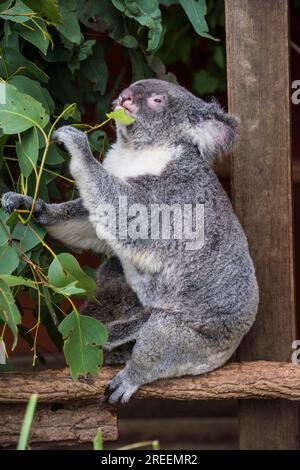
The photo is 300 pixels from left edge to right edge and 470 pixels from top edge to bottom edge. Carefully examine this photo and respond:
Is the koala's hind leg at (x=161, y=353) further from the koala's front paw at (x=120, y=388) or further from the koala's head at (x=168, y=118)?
the koala's head at (x=168, y=118)

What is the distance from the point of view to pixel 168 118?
384cm

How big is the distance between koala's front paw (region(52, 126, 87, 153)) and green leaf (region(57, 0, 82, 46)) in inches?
19.1

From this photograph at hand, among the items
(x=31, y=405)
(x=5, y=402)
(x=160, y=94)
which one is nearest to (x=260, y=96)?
(x=160, y=94)

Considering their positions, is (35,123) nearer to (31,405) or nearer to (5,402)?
(5,402)

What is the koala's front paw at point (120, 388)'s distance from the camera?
→ 3576mm

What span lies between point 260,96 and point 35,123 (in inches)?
44.4

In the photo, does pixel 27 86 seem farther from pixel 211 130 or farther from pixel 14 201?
pixel 211 130

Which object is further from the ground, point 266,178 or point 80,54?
point 80,54

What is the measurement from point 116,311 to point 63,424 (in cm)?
52

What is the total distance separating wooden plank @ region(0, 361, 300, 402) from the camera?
3566 mm

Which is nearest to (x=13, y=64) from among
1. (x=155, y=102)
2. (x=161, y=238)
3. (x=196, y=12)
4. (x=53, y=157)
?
(x=53, y=157)

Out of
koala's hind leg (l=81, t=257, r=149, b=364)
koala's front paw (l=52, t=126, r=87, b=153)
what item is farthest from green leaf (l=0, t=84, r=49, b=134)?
koala's hind leg (l=81, t=257, r=149, b=364)

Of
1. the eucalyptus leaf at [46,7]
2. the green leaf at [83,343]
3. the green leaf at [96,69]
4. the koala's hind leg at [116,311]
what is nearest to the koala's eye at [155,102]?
the green leaf at [96,69]

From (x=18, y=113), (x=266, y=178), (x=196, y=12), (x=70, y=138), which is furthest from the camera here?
(x=266, y=178)
